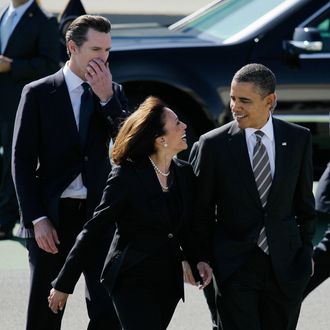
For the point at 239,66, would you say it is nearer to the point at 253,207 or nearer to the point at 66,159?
the point at 66,159

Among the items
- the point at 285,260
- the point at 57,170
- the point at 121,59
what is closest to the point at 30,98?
the point at 57,170

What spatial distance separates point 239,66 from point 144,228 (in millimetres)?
4568

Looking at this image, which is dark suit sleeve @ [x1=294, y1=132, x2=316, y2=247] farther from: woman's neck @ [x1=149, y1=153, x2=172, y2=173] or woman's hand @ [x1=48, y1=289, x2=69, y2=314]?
woman's hand @ [x1=48, y1=289, x2=69, y2=314]

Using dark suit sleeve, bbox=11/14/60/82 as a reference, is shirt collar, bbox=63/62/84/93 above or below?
above

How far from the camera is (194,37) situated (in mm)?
10008

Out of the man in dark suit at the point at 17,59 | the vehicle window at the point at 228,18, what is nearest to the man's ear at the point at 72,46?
the man in dark suit at the point at 17,59

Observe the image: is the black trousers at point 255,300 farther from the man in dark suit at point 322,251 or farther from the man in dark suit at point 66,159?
the man in dark suit at point 322,251

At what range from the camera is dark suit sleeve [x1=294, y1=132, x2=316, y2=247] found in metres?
5.32

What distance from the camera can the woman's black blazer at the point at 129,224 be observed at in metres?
5.05

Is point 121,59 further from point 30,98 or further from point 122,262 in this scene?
point 122,262

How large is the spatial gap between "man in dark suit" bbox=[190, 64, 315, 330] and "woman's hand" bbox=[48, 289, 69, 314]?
26.5 inches

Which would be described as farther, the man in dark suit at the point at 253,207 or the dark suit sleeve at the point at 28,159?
the dark suit sleeve at the point at 28,159

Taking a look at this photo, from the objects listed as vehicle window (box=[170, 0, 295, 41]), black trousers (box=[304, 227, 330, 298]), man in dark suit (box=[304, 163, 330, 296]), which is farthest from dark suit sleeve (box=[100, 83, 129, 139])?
vehicle window (box=[170, 0, 295, 41])

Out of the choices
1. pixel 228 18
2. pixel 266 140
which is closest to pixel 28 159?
pixel 266 140
